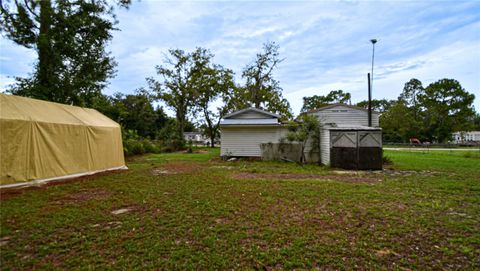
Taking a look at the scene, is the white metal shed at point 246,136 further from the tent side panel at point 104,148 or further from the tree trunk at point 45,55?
the tree trunk at point 45,55

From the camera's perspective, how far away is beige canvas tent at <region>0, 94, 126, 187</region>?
5684 mm

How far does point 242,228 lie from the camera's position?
3254 millimetres

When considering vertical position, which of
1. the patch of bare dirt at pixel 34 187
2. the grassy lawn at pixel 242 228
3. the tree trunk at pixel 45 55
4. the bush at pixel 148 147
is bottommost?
the grassy lawn at pixel 242 228

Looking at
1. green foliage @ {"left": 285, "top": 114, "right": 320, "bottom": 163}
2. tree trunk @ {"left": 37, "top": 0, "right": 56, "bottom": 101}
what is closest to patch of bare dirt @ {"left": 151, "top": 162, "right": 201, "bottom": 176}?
green foliage @ {"left": 285, "top": 114, "right": 320, "bottom": 163}

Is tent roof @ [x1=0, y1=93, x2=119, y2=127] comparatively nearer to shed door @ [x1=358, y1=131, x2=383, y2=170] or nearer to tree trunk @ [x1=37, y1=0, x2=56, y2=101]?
tree trunk @ [x1=37, y1=0, x2=56, y2=101]

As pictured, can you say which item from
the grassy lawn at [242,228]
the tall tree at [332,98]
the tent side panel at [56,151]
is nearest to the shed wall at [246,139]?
the tent side panel at [56,151]

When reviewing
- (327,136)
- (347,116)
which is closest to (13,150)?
(327,136)

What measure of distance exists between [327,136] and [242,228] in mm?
7898

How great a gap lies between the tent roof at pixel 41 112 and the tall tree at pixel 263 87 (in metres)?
18.6

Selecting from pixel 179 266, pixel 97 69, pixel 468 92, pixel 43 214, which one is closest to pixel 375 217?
pixel 179 266

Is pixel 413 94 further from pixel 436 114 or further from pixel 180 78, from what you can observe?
pixel 180 78

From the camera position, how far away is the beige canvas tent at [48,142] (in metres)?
5.68

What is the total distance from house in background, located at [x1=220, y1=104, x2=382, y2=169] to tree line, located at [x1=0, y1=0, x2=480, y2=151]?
6224 mm

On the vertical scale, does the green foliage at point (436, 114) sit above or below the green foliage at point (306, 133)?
above
